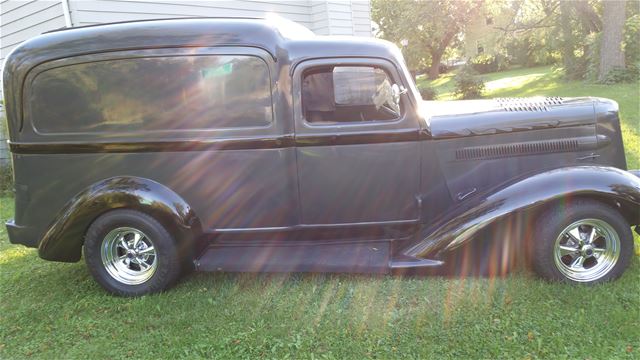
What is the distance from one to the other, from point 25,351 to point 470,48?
34480mm

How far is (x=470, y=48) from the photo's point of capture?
108ft

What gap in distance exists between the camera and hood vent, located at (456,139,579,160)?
372cm

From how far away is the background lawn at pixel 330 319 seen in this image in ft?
9.34

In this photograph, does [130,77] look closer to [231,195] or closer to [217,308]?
[231,195]

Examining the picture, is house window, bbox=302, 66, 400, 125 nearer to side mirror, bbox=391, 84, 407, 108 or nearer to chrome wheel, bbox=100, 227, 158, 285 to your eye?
side mirror, bbox=391, 84, 407, 108

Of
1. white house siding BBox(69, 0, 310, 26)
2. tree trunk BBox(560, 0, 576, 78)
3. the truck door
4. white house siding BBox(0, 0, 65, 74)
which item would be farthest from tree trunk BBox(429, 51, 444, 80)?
the truck door

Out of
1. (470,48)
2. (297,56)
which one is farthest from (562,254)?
(470,48)

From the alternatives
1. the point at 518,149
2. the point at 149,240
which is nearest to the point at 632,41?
the point at 518,149

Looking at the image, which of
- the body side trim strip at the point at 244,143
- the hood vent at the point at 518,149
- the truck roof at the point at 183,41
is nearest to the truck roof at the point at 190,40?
the truck roof at the point at 183,41

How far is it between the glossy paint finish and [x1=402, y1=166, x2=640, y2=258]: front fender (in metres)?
0.02

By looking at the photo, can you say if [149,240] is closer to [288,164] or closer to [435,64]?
[288,164]

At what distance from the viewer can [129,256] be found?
148 inches

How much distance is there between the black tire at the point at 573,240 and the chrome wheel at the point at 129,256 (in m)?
3.02

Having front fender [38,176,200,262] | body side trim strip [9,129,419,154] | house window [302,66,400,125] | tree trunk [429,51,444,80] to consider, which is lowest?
tree trunk [429,51,444,80]
